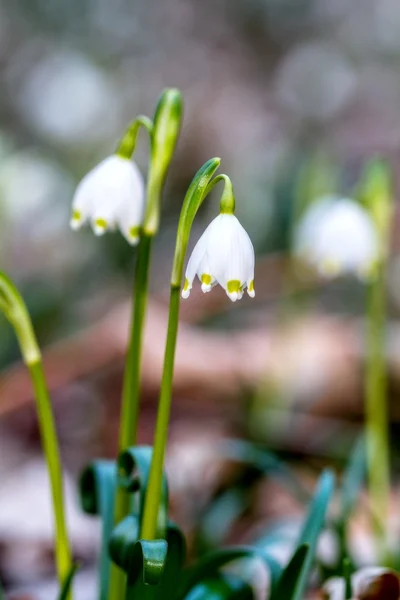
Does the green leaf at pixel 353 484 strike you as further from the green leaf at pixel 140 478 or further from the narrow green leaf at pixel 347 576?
the green leaf at pixel 140 478

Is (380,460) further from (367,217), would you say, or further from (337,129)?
(337,129)

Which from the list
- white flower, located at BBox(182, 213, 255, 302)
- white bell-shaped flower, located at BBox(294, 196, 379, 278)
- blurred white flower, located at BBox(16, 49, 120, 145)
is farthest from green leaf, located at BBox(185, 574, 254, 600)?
blurred white flower, located at BBox(16, 49, 120, 145)

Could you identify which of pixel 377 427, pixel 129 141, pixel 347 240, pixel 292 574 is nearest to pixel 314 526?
pixel 292 574

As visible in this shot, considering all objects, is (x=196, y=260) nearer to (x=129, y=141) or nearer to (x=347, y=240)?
(x=129, y=141)

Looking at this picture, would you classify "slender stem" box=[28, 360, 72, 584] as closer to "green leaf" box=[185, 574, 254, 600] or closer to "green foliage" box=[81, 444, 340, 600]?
"green foliage" box=[81, 444, 340, 600]

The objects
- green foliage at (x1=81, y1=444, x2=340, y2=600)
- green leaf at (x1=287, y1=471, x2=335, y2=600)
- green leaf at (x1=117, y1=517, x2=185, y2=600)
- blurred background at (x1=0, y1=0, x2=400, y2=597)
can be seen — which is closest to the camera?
green leaf at (x1=117, y1=517, x2=185, y2=600)

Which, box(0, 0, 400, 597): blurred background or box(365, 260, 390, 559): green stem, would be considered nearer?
box(365, 260, 390, 559): green stem
